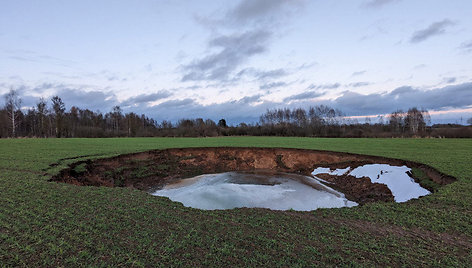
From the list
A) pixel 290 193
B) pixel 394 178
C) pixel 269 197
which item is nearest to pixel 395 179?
pixel 394 178

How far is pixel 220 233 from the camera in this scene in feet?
13.3

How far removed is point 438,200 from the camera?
581cm

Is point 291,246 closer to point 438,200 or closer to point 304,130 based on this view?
point 438,200

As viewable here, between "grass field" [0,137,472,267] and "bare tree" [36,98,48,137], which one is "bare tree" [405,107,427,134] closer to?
"grass field" [0,137,472,267]

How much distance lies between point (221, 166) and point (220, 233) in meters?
14.1

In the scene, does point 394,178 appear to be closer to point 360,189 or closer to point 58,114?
point 360,189

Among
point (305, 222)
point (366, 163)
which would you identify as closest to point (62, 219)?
point (305, 222)

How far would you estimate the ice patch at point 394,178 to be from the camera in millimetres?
8773

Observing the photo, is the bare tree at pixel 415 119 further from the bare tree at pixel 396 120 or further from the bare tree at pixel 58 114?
the bare tree at pixel 58 114

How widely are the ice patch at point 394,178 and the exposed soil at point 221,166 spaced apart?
289mm

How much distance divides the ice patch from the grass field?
2.77 m

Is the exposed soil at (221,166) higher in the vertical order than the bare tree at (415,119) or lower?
lower

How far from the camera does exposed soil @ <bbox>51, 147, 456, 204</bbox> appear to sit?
1037 centimetres

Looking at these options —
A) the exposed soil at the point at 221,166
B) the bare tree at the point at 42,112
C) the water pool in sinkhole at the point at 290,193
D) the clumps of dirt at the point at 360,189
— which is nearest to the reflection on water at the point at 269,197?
the water pool in sinkhole at the point at 290,193
